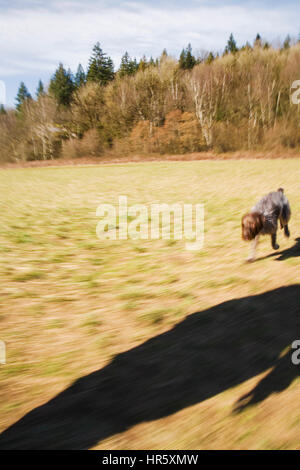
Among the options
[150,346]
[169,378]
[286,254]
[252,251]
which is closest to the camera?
[169,378]

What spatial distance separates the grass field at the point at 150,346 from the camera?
2285 millimetres

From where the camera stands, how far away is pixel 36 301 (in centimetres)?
457

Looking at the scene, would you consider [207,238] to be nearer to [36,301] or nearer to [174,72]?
[36,301]

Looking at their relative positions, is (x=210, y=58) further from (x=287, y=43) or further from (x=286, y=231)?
(x=286, y=231)

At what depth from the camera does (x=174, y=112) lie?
149 ft

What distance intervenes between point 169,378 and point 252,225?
A: 3.10m

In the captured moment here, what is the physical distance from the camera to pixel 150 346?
10.8 ft

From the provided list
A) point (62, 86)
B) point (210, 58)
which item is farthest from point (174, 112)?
point (62, 86)

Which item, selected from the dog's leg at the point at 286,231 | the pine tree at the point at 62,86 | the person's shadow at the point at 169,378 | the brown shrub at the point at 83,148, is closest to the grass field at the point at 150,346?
the person's shadow at the point at 169,378

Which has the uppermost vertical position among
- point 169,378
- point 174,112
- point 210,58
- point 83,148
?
point 210,58

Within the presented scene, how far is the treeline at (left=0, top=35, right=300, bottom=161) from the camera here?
1542 inches

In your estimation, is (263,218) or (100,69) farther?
(100,69)

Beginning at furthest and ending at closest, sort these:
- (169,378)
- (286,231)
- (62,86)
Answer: (62,86) < (286,231) < (169,378)

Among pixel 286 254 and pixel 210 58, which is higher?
pixel 210 58
